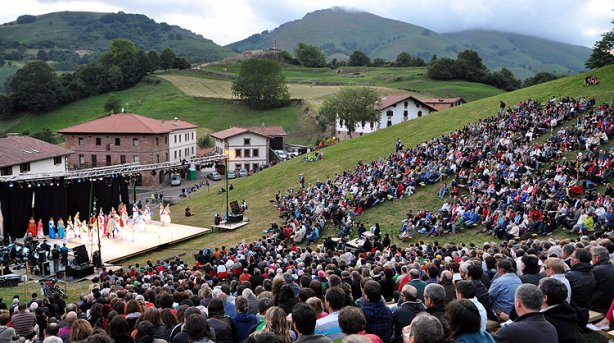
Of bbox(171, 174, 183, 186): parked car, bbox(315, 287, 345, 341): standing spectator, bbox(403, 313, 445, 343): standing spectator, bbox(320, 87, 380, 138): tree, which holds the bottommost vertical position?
bbox(171, 174, 183, 186): parked car

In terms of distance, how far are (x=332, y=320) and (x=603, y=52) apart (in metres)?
68.0

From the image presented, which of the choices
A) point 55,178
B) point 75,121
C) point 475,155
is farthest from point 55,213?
point 75,121

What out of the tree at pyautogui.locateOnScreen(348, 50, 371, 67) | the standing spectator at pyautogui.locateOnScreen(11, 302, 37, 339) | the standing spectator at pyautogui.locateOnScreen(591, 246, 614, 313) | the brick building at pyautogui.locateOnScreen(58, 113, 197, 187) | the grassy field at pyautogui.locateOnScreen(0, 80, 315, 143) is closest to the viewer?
the standing spectator at pyautogui.locateOnScreen(591, 246, 614, 313)

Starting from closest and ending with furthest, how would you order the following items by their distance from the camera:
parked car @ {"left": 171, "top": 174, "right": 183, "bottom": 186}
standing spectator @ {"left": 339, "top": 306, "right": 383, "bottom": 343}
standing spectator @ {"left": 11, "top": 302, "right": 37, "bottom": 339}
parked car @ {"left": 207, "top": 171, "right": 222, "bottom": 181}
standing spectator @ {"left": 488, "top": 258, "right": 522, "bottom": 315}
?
standing spectator @ {"left": 339, "top": 306, "right": 383, "bottom": 343}, standing spectator @ {"left": 488, "top": 258, "right": 522, "bottom": 315}, standing spectator @ {"left": 11, "top": 302, "right": 37, "bottom": 339}, parked car @ {"left": 171, "top": 174, "right": 183, "bottom": 186}, parked car @ {"left": 207, "top": 171, "right": 222, "bottom": 181}

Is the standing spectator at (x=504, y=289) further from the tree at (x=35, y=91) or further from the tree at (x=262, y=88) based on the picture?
the tree at (x=35, y=91)

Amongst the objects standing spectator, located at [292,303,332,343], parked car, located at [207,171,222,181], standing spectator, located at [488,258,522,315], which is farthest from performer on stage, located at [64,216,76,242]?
parked car, located at [207,171,222,181]

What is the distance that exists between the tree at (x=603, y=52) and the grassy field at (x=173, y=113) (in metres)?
39.7

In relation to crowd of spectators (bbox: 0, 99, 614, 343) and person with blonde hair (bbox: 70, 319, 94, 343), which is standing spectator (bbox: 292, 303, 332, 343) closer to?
crowd of spectators (bbox: 0, 99, 614, 343)

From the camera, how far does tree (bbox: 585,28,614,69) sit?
2453 inches

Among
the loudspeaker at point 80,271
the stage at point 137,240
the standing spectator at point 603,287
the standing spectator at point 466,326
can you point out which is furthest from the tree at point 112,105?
the standing spectator at point 466,326

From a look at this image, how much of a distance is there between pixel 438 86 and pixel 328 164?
61.9m

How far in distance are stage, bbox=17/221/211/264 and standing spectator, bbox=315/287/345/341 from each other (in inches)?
873

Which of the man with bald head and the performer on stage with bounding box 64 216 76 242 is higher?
the man with bald head

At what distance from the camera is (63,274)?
2455 cm
